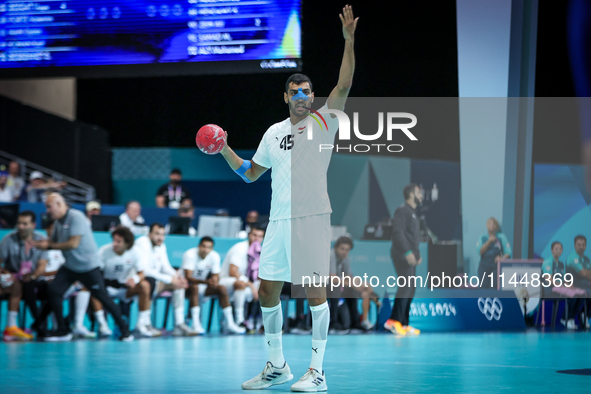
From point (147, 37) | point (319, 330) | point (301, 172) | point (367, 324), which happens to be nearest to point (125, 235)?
point (147, 37)

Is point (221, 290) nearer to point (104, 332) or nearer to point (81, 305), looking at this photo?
point (104, 332)

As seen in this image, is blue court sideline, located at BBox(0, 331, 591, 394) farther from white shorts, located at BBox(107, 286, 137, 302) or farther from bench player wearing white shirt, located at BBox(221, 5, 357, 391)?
white shorts, located at BBox(107, 286, 137, 302)

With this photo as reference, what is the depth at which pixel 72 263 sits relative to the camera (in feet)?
24.9

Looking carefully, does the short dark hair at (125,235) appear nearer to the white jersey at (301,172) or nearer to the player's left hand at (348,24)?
the white jersey at (301,172)

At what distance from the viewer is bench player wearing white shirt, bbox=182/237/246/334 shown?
869 cm

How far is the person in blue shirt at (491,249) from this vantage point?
9.38 meters

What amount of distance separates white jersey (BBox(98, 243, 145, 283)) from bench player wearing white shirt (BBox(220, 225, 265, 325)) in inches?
46.9

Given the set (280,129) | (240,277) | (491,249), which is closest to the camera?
(280,129)

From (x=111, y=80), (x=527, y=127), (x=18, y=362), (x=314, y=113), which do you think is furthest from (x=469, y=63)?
(x=111, y=80)

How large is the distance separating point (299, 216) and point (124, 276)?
4789 millimetres

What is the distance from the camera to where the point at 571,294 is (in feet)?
30.7

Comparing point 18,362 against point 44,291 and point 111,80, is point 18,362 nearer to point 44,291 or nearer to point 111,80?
point 44,291

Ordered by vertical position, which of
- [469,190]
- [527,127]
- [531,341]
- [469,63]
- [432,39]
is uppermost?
[432,39]

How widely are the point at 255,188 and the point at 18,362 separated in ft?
38.5
